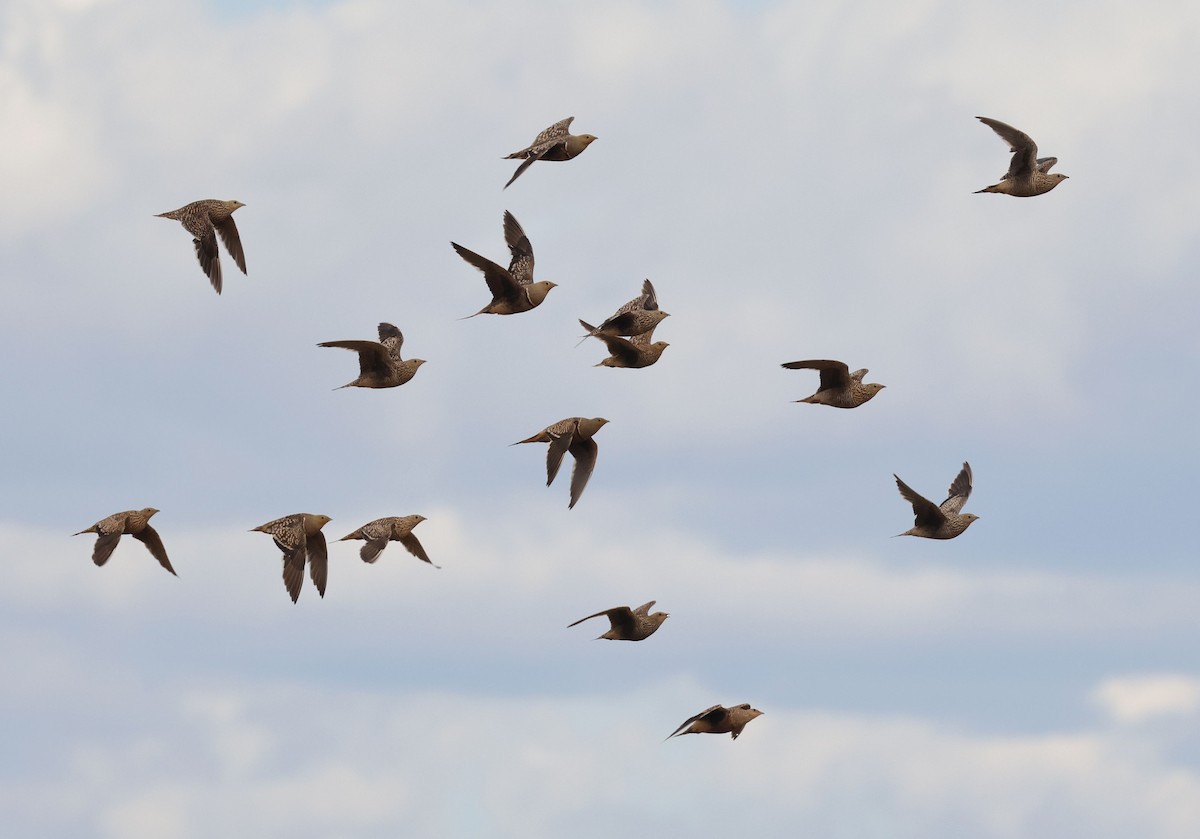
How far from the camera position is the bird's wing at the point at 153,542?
40844 millimetres

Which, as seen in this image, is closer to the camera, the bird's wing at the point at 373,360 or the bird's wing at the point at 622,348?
the bird's wing at the point at 373,360

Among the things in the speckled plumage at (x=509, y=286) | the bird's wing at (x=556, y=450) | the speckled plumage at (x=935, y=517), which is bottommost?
the speckled plumage at (x=935, y=517)

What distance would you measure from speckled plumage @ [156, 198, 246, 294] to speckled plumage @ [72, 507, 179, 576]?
4926 mm

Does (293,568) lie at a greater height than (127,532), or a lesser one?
lesser

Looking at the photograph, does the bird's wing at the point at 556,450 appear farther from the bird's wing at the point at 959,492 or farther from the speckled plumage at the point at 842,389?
the bird's wing at the point at 959,492

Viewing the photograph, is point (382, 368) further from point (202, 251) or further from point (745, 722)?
point (745, 722)

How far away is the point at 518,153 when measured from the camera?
39.4 m

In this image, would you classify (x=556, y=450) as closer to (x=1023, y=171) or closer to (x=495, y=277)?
(x=495, y=277)

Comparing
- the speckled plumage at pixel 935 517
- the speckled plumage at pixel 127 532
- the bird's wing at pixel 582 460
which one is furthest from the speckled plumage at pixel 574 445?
the speckled plumage at pixel 127 532

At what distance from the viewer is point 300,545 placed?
37.1 meters

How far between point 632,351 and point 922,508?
21.3 feet

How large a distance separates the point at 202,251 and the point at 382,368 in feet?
16.0

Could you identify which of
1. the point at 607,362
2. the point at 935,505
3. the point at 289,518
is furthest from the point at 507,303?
the point at 935,505

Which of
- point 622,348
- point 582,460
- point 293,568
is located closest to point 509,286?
point 622,348
